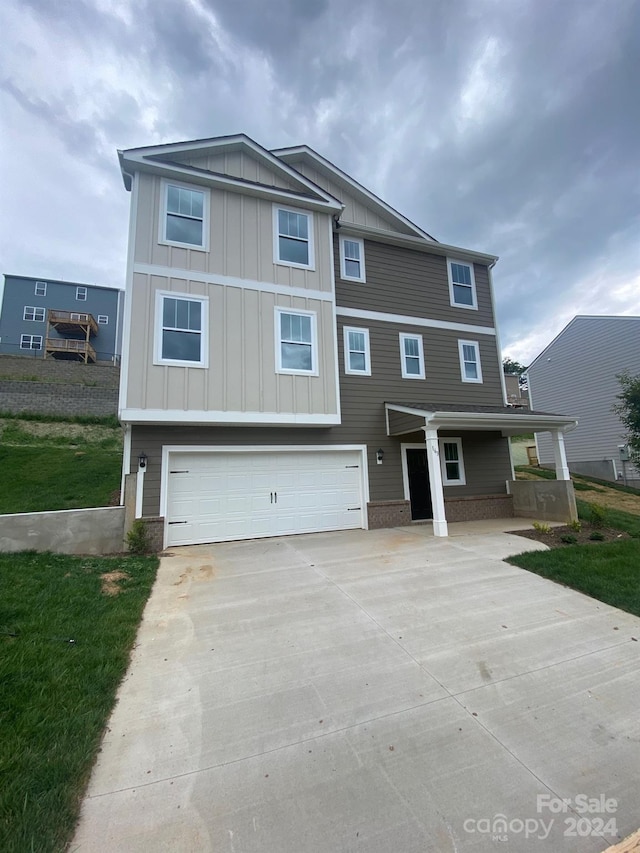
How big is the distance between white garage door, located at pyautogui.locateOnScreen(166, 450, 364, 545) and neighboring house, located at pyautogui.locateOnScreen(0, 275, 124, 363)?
22.6 m

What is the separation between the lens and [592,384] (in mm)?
18656

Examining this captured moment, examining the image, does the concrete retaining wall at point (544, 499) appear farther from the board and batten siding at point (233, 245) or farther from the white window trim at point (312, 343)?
the board and batten siding at point (233, 245)

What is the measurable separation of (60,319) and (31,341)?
3.77m

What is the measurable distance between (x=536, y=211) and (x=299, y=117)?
31.0 ft

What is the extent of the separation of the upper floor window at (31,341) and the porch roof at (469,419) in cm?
2947

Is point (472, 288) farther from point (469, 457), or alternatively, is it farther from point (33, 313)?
point (33, 313)

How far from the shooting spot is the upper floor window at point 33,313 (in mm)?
27750

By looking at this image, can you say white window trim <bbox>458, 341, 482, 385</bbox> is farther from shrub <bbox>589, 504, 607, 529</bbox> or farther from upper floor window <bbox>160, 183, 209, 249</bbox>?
upper floor window <bbox>160, 183, 209, 249</bbox>

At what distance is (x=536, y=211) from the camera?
13969 mm

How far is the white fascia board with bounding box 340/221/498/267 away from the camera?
10633 millimetres

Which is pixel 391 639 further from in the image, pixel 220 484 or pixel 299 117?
pixel 299 117


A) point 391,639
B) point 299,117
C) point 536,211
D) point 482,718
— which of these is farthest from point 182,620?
point 536,211

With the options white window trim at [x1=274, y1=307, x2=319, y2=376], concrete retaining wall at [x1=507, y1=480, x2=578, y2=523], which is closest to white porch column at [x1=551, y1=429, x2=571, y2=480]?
concrete retaining wall at [x1=507, y1=480, x2=578, y2=523]

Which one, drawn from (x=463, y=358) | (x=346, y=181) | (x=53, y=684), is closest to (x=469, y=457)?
(x=463, y=358)
